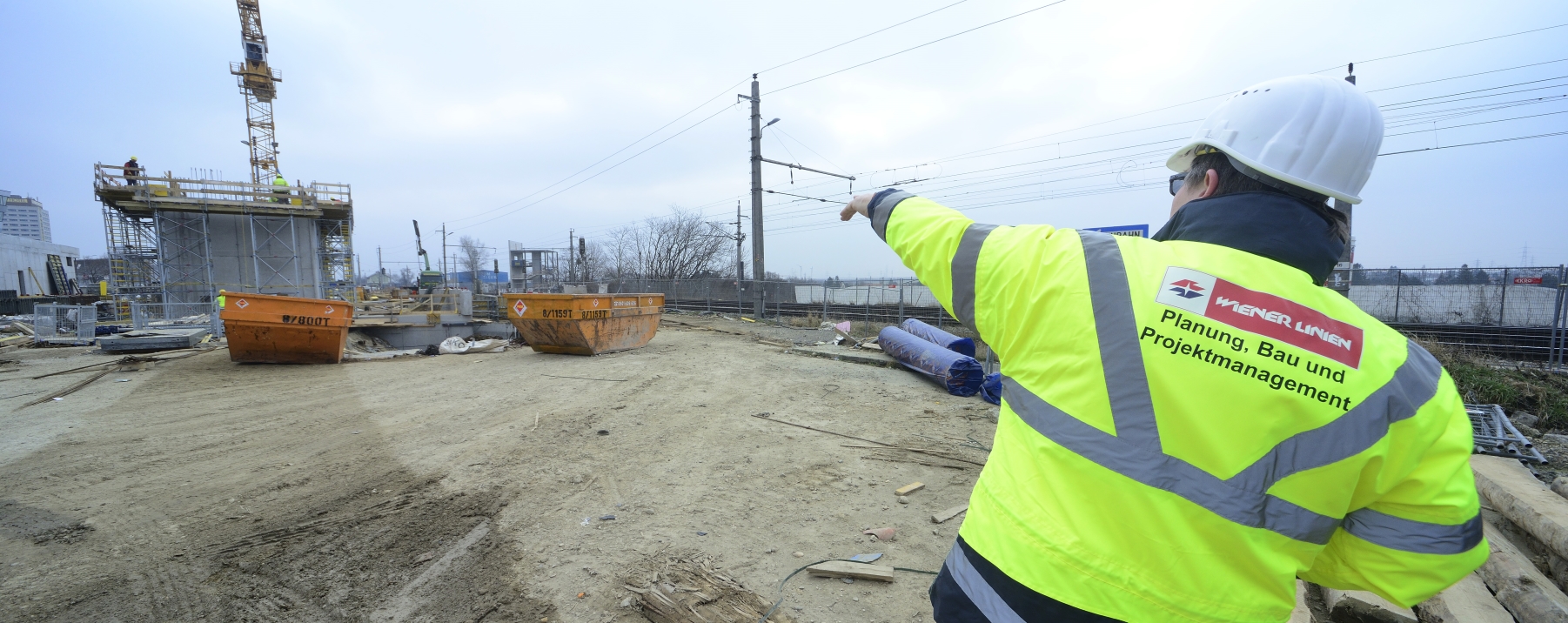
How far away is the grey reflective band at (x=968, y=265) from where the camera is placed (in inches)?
53.2

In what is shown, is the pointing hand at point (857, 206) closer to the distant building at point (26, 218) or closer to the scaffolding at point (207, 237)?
the scaffolding at point (207, 237)

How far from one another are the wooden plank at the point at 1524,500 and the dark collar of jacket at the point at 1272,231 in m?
3.54

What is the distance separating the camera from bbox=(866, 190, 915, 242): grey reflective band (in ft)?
5.40

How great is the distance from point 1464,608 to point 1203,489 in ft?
9.09

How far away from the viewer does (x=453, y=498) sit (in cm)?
458

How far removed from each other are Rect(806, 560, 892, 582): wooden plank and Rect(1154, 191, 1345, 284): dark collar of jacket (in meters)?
2.78

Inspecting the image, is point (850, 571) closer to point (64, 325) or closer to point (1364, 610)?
point (1364, 610)

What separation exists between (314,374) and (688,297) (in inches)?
735

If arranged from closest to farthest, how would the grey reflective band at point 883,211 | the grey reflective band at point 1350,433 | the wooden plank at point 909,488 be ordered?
the grey reflective band at point 1350,433 < the grey reflective band at point 883,211 < the wooden plank at point 909,488

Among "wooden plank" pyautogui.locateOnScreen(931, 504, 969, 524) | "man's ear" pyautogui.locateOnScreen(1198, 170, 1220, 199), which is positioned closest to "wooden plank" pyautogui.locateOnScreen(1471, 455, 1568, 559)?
"wooden plank" pyautogui.locateOnScreen(931, 504, 969, 524)

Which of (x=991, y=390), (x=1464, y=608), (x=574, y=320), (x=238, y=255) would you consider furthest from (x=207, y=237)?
(x=1464, y=608)

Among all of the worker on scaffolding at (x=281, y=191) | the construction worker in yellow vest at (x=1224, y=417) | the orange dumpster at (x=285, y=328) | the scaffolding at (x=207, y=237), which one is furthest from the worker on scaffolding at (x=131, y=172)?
the construction worker in yellow vest at (x=1224, y=417)

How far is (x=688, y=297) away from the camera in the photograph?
94.7ft

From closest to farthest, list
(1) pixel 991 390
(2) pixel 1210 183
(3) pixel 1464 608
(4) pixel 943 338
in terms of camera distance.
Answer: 1. (2) pixel 1210 183
2. (3) pixel 1464 608
3. (1) pixel 991 390
4. (4) pixel 943 338
